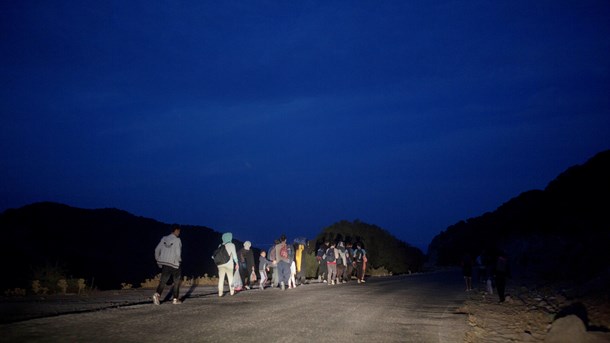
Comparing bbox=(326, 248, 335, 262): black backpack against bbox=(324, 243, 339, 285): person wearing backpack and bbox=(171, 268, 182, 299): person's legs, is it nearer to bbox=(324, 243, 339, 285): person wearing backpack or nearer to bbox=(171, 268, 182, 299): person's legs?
bbox=(324, 243, 339, 285): person wearing backpack

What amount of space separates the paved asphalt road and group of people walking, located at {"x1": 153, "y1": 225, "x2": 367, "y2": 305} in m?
1.18

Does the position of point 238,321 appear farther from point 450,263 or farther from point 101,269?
point 450,263

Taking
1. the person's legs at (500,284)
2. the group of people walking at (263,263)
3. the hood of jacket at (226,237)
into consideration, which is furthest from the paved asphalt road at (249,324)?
the hood of jacket at (226,237)

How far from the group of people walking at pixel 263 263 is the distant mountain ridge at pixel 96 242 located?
65.2 ft

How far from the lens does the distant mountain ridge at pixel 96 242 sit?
46047 mm

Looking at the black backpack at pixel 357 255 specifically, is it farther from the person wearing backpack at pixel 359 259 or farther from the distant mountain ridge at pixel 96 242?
the distant mountain ridge at pixel 96 242

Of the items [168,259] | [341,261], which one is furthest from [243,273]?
[168,259]

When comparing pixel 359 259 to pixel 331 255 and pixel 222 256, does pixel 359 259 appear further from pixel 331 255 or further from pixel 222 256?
pixel 222 256

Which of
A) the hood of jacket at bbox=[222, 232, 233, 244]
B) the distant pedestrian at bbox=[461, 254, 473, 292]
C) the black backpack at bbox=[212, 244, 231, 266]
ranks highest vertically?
the hood of jacket at bbox=[222, 232, 233, 244]

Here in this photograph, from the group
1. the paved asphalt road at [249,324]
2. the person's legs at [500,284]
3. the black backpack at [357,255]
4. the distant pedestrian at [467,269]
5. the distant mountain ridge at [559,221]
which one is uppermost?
the distant mountain ridge at [559,221]

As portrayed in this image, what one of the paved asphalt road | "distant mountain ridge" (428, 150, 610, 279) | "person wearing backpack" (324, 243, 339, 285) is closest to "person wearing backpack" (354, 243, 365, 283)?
"person wearing backpack" (324, 243, 339, 285)

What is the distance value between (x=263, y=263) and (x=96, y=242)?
56169 millimetres

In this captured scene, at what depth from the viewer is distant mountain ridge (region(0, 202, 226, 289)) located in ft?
151

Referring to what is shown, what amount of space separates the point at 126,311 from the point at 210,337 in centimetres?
405
